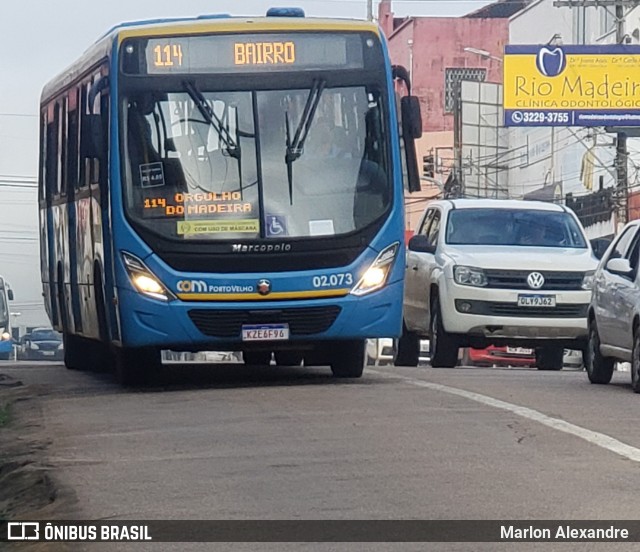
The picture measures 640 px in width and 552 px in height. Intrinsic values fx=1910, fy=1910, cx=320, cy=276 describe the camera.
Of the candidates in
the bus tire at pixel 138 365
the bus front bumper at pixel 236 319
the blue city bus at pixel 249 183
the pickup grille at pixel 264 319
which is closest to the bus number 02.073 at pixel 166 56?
the blue city bus at pixel 249 183

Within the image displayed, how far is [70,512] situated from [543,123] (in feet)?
168

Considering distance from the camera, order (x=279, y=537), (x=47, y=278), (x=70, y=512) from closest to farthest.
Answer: (x=279, y=537) → (x=70, y=512) → (x=47, y=278)

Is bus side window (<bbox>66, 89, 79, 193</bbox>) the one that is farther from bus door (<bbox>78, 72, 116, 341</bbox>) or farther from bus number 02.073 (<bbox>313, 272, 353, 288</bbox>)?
bus number 02.073 (<bbox>313, 272, 353, 288</bbox>)

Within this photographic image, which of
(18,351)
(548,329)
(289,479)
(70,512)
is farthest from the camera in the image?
(18,351)

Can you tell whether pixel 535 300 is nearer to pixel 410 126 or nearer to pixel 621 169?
pixel 410 126

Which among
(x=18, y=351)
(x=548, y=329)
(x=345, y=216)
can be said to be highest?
(x=345, y=216)

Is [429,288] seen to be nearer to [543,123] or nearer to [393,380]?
[393,380]

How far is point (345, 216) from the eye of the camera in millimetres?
16984

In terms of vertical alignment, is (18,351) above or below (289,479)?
below

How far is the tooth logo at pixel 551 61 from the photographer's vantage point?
59219mm

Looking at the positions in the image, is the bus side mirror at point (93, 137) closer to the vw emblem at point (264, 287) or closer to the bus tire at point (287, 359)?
the vw emblem at point (264, 287)

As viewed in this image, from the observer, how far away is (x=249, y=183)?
16.9m

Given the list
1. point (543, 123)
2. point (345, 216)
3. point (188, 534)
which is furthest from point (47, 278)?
point (543, 123)

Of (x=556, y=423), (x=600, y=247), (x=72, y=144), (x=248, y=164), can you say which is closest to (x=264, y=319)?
(x=248, y=164)
